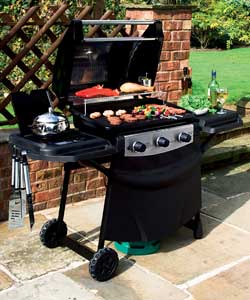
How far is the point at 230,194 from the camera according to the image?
516 cm

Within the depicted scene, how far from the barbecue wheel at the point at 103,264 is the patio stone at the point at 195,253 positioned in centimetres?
32

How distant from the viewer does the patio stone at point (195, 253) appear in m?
3.65

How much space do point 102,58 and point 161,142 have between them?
2.61ft

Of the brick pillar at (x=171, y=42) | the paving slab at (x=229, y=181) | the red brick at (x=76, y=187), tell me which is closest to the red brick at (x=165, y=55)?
the brick pillar at (x=171, y=42)

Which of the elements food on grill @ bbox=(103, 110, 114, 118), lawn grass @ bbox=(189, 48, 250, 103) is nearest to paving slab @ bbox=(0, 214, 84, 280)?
food on grill @ bbox=(103, 110, 114, 118)

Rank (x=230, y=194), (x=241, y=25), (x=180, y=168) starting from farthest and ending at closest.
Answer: (x=241, y=25)
(x=230, y=194)
(x=180, y=168)

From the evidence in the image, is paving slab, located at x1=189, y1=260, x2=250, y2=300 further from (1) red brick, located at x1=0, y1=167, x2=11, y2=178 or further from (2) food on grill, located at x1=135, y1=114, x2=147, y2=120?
(1) red brick, located at x1=0, y1=167, x2=11, y2=178

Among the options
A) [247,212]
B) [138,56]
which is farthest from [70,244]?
[247,212]

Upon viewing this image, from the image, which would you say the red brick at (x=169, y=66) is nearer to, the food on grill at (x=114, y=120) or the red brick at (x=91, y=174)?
the red brick at (x=91, y=174)

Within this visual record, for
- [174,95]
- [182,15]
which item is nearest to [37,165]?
[174,95]

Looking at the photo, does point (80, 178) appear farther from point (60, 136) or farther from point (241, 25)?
point (241, 25)

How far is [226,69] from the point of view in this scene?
37.4 feet

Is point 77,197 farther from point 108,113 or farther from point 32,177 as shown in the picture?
point 108,113

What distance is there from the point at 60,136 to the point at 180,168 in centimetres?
89
